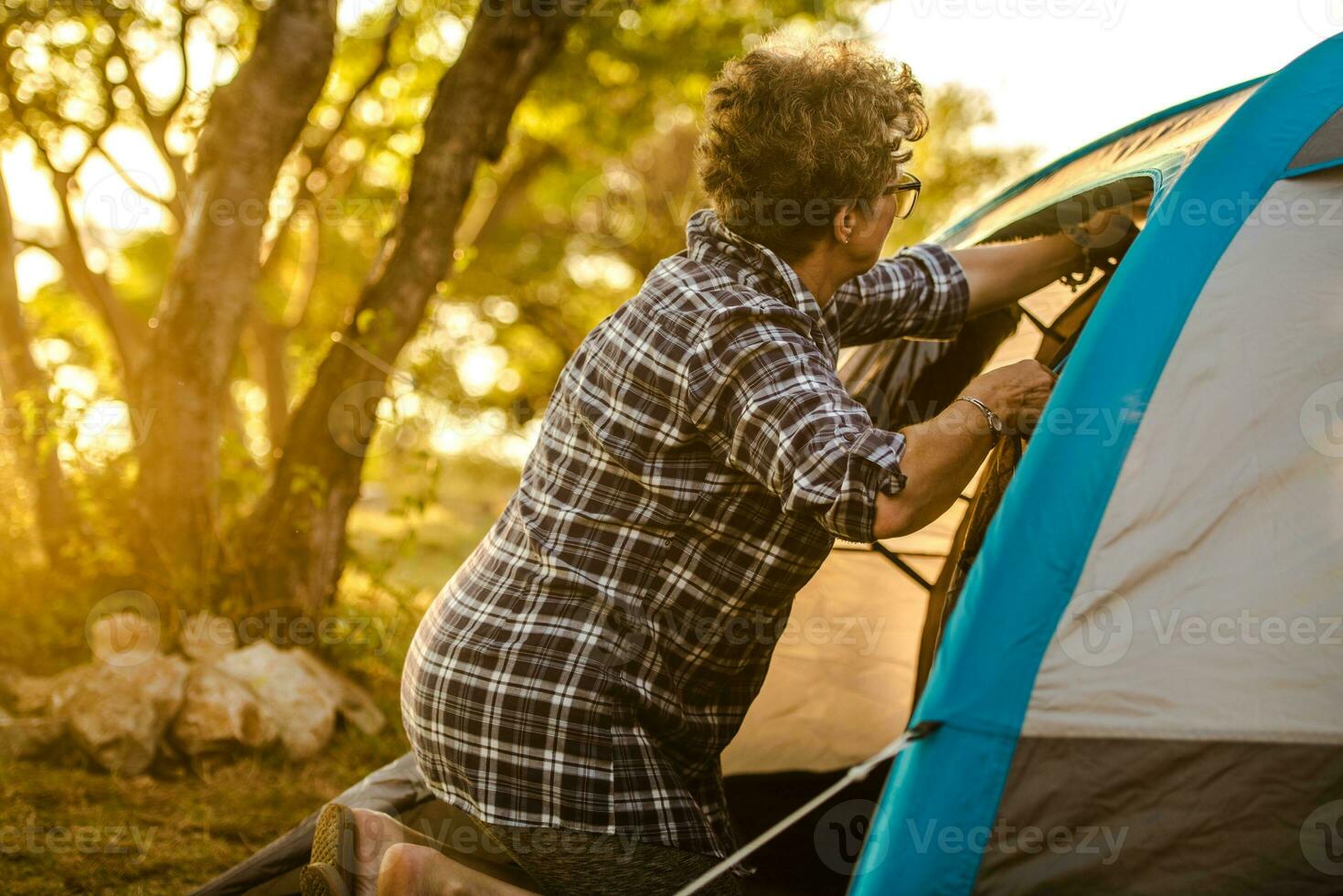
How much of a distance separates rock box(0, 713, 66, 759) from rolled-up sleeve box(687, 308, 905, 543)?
8.86 ft

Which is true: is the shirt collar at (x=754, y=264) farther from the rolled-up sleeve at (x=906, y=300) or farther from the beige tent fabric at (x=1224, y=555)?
the beige tent fabric at (x=1224, y=555)

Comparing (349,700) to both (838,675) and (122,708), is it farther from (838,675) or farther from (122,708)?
(838,675)

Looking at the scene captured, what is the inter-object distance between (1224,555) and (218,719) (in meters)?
2.96

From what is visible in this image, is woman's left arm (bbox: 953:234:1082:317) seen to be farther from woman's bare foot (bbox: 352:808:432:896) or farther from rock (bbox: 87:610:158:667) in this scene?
rock (bbox: 87:610:158:667)

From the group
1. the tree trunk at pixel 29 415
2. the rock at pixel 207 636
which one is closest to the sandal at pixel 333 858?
the rock at pixel 207 636

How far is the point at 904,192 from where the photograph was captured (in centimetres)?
191

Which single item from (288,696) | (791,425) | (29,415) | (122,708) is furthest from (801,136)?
(29,415)

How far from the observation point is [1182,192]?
1.66m

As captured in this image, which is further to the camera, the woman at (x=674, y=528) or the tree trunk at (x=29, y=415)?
the tree trunk at (x=29, y=415)

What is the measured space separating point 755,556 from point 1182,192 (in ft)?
2.92

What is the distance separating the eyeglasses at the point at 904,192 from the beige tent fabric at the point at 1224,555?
519mm

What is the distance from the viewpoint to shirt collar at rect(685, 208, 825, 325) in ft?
5.86

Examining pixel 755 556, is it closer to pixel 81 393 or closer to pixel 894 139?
pixel 894 139

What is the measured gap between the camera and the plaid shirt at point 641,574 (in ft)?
5.43
